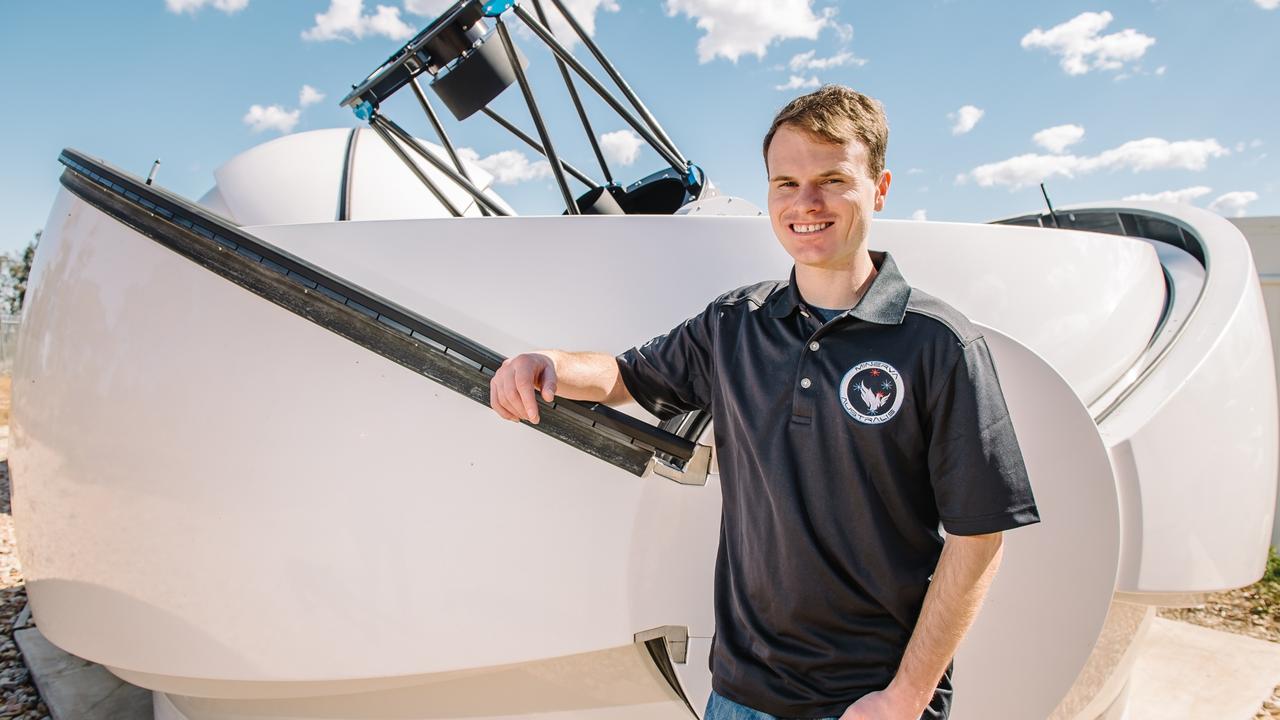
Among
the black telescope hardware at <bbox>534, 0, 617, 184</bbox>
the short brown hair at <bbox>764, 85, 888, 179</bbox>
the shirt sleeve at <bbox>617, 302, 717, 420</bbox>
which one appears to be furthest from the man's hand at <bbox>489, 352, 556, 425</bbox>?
the black telescope hardware at <bbox>534, 0, 617, 184</bbox>

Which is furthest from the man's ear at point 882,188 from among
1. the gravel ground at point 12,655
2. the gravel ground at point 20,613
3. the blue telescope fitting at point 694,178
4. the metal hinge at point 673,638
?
the gravel ground at point 12,655

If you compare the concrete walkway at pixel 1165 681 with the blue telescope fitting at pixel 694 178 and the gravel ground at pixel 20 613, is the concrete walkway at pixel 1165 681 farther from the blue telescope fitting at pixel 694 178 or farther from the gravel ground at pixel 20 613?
the blue telescope fitting at pixel 694 178

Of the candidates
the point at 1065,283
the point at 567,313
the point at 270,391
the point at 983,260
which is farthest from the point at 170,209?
the point at 1065,283

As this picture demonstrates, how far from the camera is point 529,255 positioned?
1867mm

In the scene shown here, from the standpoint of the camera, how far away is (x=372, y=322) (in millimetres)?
1746

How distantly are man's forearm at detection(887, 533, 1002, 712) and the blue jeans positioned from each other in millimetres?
150

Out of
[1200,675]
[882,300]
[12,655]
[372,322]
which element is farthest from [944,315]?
[12,655]

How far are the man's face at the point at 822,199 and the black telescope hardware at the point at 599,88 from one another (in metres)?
1.82

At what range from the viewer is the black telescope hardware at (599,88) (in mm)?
2764

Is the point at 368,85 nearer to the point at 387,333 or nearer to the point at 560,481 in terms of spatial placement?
the point at 387,333

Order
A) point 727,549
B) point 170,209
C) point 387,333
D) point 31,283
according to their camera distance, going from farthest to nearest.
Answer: point 31,283 → point 170,209 → point 387,333 → point 727,549

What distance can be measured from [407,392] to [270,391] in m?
0.36

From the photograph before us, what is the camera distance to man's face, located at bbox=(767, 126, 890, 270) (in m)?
1.21

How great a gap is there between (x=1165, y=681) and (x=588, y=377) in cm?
388
